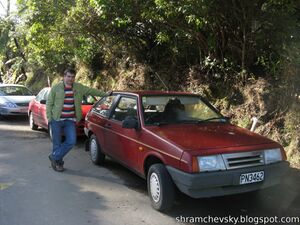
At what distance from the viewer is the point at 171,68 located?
12773 millimetres

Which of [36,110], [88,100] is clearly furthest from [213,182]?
[36,110]

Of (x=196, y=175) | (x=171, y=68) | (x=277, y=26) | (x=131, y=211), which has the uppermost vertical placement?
(x=277, y=26)

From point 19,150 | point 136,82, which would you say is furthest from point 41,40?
point 19,150

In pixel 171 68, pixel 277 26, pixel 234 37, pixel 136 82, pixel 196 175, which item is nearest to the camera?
pixel 196 175

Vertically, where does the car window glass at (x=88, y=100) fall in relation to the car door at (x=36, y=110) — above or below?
above

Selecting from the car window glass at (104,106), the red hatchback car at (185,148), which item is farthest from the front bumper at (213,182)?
the car window glass at (104,106)

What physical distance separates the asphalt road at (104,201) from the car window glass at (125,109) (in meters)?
1.06

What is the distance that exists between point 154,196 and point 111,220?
66 cm

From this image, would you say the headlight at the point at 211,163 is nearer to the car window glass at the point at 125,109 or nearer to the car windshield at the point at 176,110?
the car windshield at the point at 176,110

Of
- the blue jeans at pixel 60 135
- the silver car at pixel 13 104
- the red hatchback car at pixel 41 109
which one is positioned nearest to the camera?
the blue jeans at pixel 60 135

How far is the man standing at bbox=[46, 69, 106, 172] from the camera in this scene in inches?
268

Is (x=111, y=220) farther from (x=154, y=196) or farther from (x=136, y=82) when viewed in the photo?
(x=136, y=82)

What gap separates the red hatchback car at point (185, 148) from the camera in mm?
4551

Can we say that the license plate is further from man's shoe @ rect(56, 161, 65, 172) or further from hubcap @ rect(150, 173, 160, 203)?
man's shoe @ rect(56, 161, 65, 172)
